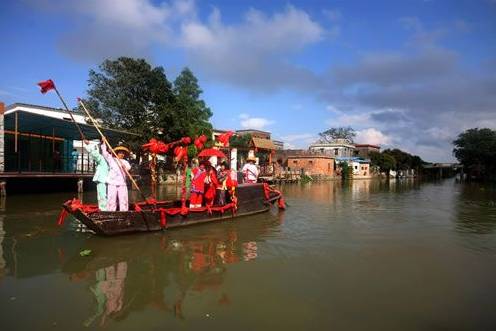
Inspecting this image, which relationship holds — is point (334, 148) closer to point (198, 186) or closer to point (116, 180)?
point (198, 186)

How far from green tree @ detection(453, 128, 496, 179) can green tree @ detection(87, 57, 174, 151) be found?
178 feet

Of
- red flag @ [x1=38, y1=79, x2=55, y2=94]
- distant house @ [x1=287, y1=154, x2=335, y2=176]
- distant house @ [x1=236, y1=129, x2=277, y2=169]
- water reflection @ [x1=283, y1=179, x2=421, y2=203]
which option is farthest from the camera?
distant house @ [x1=287, y1=154, x2=335, y2=176]

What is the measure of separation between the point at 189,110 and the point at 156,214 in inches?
820

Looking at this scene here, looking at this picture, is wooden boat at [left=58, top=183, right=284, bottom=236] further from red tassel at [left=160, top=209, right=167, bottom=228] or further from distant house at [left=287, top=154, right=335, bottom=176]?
distant house at [left=287, top=154, right=335, bottom=176]

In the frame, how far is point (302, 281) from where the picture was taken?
7.11 m

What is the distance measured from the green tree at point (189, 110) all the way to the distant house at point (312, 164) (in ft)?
82.9

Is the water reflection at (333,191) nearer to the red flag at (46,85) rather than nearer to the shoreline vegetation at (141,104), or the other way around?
the shoreline vegetation at (141,104)

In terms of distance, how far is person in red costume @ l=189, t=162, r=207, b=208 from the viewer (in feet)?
38.2

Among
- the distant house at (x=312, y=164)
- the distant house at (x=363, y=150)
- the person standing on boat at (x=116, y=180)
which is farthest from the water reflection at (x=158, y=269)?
the distant house at (x=363, y=150)

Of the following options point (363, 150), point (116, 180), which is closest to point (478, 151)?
point (363, 150)

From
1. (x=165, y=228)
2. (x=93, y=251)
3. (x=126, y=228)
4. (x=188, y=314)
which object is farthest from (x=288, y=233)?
(x=188, y=314)

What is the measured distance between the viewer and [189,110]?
100.0 ft

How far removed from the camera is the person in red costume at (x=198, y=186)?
38.2 ft

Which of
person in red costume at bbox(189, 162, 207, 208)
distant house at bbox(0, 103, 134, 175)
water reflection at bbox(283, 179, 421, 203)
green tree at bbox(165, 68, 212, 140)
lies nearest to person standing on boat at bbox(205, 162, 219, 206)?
person in red costume at bbox(189, 162, 207, 208)
